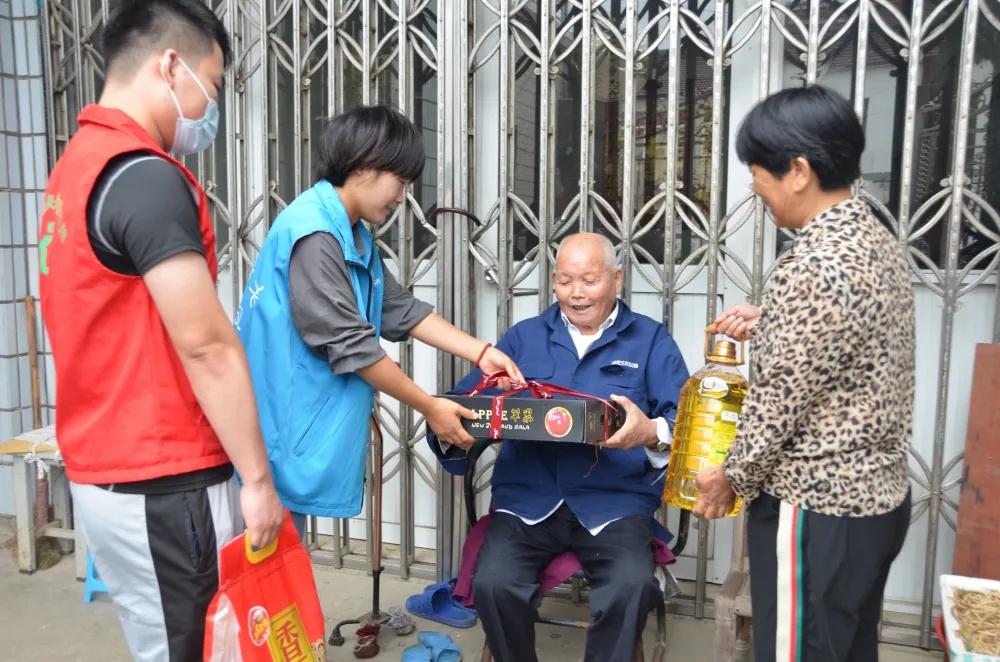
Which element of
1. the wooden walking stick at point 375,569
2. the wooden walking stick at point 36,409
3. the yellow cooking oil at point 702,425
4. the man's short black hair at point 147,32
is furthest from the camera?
the wooden walking stick at point 36,409

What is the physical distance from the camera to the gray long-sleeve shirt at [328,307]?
177 cm

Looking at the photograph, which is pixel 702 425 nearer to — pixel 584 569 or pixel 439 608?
pixel 584 569

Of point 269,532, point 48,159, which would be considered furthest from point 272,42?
point 269,532

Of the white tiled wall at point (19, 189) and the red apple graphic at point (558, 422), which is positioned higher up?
the white tiled wall at point (19, 189)

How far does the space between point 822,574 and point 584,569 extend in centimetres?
87

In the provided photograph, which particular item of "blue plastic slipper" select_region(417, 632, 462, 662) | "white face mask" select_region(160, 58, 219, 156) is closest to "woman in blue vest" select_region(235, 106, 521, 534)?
"white face mask" select_region(160, 58, 219, 156)

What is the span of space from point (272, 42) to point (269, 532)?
2194mm

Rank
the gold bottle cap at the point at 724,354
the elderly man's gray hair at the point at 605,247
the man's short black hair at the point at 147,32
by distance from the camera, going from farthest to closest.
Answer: the elderly man's gray hair at the point at 605,247, the gold bottle cap at the point at 724,354, the man's short black hair at the point at 147,32

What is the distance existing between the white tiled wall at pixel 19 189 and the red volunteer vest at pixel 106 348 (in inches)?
94.8

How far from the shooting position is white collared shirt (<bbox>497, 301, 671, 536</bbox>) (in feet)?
7.29

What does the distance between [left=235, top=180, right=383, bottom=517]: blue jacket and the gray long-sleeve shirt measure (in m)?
0.02

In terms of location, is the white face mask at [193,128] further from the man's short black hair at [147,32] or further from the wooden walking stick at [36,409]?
the wooden walking stick at [36,409]

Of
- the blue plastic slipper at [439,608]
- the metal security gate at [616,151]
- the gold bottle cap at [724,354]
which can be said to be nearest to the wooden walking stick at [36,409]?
the metal security gate at [616,151]

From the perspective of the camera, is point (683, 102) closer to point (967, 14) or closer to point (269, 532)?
point (967, 14)
